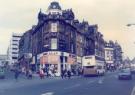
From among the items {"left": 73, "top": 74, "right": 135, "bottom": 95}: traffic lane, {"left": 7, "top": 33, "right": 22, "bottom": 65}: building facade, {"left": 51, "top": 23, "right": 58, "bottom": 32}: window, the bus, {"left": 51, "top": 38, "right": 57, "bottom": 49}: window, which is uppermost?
{"left": 7, "top": 33, "right": 22, "bottom": 65}: building facade

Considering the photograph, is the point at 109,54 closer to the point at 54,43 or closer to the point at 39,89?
the point at 54,43

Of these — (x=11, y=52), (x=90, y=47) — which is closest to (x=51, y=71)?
(x=90, y=47)

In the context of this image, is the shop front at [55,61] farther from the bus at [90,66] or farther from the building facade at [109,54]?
the building facade at [109,54]

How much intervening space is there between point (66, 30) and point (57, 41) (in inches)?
251

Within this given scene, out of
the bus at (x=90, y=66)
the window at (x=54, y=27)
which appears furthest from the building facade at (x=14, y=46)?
the bus at (x=90, y=66)

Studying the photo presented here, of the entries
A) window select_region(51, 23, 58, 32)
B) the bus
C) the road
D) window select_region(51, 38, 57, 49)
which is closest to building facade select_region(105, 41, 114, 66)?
window select_region(51, 23, 58, 32)

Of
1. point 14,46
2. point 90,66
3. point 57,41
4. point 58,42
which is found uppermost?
point 14,46

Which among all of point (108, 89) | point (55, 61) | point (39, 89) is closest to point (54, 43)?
point (55, 61)

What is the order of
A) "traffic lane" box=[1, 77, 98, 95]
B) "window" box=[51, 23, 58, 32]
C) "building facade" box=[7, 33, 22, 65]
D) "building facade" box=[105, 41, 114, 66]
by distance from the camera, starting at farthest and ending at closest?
"building facade" box=[7, 33, 22, 65]
"building facade" box=[105, 41, 114, 66]
"window" box=[51, 23, 58, 32]
"traffic lane" box=[1, 77, 98, 95]

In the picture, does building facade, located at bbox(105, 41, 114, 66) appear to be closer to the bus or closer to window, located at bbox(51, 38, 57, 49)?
window, located at bbox(51, 38, 57, 49)

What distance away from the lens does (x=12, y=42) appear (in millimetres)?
191000

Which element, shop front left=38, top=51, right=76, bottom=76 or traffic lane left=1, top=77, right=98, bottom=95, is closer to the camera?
traffic lane left=1, top=77, right=98, bottom=95

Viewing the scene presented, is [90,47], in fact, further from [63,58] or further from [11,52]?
[11,52]

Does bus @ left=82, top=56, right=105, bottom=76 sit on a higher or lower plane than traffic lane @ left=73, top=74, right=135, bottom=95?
higher
